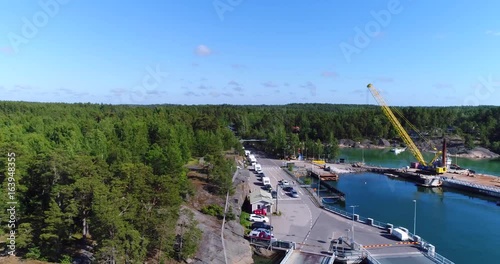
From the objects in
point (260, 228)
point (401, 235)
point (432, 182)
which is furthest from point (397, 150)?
point (260, 228)

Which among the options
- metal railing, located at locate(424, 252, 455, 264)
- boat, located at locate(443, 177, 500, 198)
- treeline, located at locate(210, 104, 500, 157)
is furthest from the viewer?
treeline, located at locate(210, 104, 500, 157)

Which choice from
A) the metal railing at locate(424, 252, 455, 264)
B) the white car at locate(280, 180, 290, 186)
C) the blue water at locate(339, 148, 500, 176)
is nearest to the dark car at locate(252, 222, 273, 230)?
the metal railing at locate(424, 252, 455, 264)

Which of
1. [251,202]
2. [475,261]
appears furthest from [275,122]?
[475,261]

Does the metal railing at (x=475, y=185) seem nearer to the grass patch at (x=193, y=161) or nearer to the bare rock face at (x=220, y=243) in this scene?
the grass patch at (x=193, y=161)

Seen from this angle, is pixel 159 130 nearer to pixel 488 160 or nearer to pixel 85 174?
pixel 85 174

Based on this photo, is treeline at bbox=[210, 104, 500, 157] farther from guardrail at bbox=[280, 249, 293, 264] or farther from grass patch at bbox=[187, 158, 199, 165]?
guardrail at bbox=[280, 249, 293, 264]

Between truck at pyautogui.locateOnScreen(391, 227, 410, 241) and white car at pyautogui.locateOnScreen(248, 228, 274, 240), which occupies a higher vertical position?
truck at pyautogui.locateOnScreen(391, 227, 410, 241)

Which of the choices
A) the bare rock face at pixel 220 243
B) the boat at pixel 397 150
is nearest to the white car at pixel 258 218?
the bare rock face at pixel 220 243

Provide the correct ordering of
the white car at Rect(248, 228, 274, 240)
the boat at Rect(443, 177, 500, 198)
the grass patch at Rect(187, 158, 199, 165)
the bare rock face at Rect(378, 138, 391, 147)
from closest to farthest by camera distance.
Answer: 1. the white car at Rect(248, 228, 274, 240)
2. the grass patch at Rect(187, 158, 199, 165)
3. the boat at Rect(443, 177, 500, 198)
4. the bare rock face at Rect(378, 138, 391, 147)
